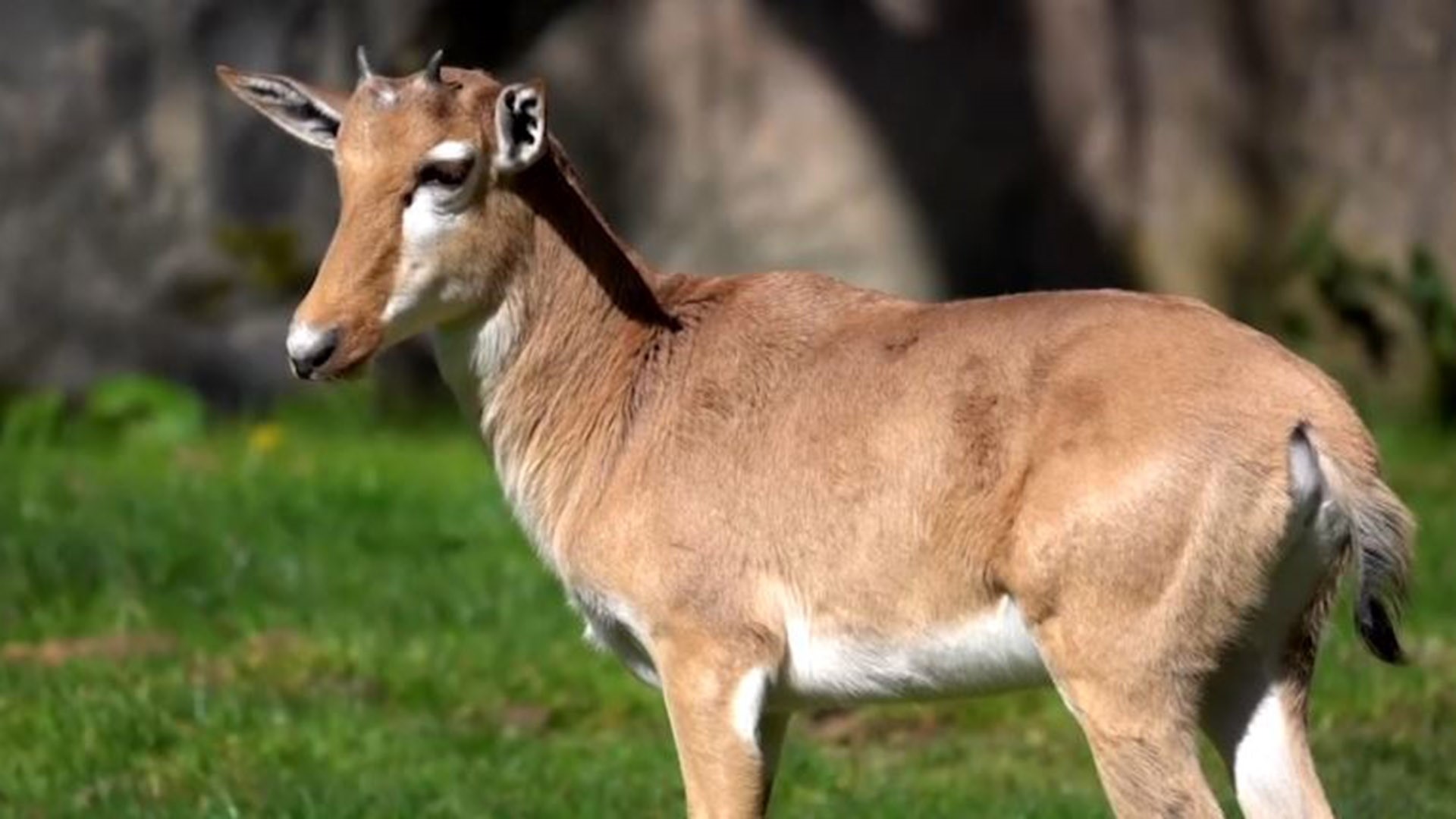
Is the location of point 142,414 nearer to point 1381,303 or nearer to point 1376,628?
point 1381,303

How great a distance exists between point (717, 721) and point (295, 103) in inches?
68.2

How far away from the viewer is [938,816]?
26.3ft

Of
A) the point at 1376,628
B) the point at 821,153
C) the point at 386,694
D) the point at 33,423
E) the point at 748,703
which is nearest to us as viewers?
the point at 1376,628

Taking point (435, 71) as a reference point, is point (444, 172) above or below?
below

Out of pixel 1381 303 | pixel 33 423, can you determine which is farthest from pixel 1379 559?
pixel 33 423

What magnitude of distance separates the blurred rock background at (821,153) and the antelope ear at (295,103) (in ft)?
23.3

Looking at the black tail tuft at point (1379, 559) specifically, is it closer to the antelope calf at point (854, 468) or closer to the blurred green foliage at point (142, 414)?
the antelope calf at point (854, 468)

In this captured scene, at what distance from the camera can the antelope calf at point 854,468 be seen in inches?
237

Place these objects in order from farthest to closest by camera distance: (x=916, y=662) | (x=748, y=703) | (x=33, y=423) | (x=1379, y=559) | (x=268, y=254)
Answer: (x=268, y=254)
(x=33, y=423)
(x=748, y=703)
(x=916, y=662)
(x=1379, y=559)

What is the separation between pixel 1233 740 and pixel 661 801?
219cm

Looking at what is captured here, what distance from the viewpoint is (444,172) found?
6.72 m

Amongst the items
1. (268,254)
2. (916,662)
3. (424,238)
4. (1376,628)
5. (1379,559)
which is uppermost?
(424,238)

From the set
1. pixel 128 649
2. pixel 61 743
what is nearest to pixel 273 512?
pixel 128 649

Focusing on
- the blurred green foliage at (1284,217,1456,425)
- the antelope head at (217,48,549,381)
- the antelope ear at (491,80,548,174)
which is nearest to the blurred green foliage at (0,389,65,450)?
the blurred green foliage at (1284,217,1456,425)
